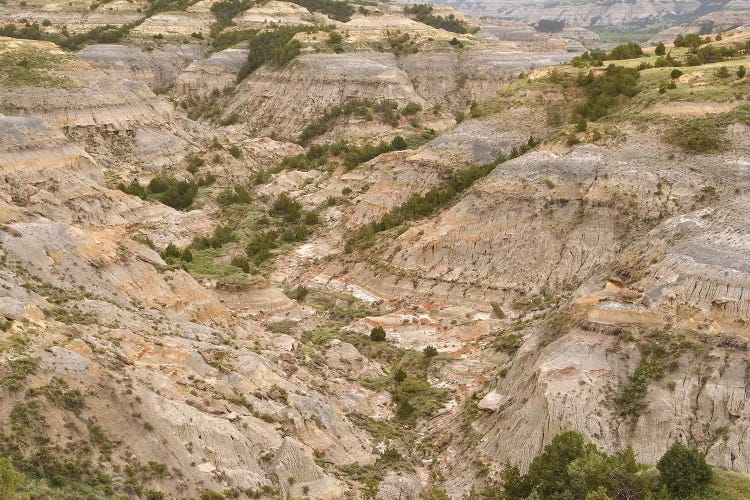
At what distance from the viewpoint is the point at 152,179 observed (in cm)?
5497

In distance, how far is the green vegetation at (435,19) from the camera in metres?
111

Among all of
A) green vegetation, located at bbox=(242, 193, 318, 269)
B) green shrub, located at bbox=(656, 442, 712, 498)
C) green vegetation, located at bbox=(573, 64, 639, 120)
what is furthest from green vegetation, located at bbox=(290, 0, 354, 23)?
green shrub, located at bbox=(656, 442, 712, 498)

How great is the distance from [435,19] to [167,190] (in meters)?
68.7

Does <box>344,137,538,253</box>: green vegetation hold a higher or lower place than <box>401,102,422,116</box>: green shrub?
higher

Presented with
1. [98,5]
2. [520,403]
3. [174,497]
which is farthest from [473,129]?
[98,5]

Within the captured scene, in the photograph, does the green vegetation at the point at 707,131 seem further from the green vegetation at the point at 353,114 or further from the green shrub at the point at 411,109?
the green shrub at the point at 411,109

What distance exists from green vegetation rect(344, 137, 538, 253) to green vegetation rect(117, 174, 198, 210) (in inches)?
522

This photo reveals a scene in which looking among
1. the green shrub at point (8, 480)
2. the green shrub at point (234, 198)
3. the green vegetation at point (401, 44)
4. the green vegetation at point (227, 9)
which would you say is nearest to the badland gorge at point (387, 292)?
the green shrub at point (8, 480)

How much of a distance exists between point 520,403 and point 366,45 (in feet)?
220

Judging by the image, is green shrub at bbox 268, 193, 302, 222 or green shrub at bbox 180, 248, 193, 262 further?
green shrub at bbox 268, 193, 302, 222

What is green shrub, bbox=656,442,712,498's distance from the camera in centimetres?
1719

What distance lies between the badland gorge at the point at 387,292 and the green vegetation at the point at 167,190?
0.20m

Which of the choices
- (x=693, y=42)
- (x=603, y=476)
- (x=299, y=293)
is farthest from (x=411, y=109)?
(x=603, y=476)

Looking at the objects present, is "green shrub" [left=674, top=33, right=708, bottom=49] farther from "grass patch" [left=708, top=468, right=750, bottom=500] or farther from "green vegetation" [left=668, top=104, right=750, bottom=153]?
"grass patch" [left=708, top=468, right=750, bottom=500]
